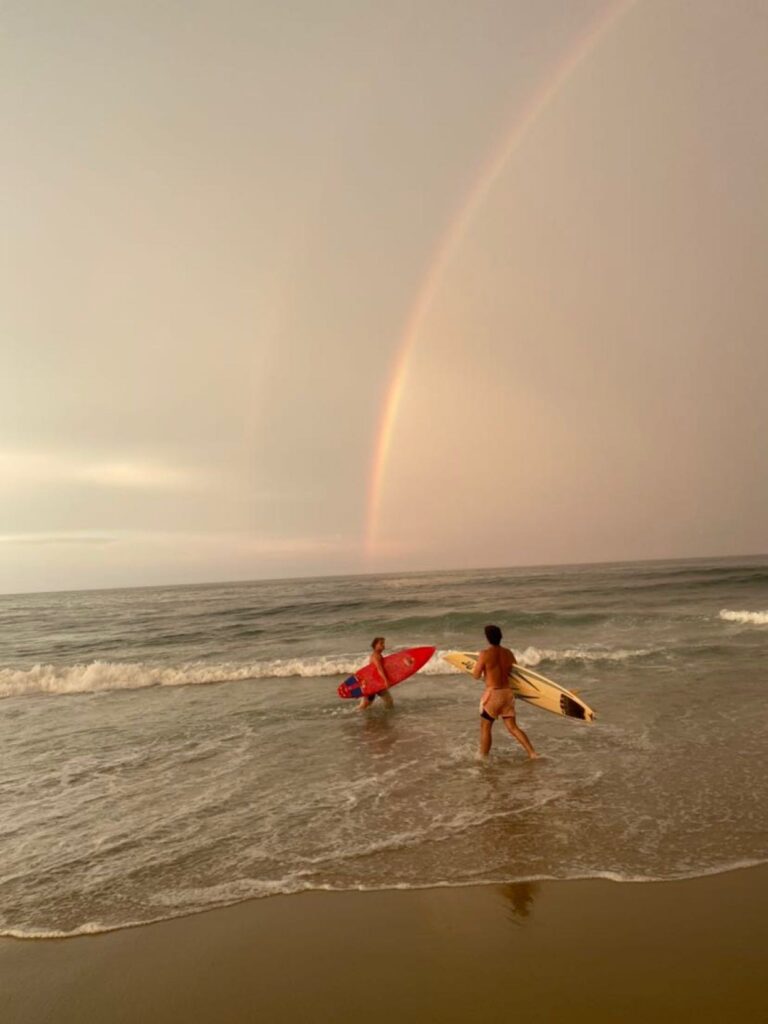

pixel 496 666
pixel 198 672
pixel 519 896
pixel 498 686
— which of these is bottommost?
pixel 198 672

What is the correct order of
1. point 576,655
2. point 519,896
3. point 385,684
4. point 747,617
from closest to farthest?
point 519,896 < point 385,684 < point 576,655 < point 747,617

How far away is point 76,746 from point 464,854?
8.57 m

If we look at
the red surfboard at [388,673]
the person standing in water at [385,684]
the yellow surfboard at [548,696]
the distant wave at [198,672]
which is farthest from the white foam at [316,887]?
the distant wave at [198,672]

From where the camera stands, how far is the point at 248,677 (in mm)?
18656

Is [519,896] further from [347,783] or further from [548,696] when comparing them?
[548,696]

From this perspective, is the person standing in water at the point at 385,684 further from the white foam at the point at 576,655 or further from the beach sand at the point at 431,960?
the beach sand at the point at 431,960

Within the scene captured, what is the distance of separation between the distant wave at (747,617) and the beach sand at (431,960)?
23079 millimetres

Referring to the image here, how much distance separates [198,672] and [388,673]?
7.79m

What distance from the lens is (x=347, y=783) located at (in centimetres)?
822

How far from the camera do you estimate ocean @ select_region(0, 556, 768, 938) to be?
545cm

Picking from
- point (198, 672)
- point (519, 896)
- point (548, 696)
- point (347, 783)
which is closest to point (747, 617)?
point (548, 696)

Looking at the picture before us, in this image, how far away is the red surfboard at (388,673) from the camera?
43.7 feet

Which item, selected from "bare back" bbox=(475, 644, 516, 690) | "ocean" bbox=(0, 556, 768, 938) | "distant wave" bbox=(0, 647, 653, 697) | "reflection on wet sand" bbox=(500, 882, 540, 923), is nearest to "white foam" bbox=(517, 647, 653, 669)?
"distant wave" bbox=(0, 647, 653, 697)

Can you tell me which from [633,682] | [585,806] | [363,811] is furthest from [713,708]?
[363,811]
